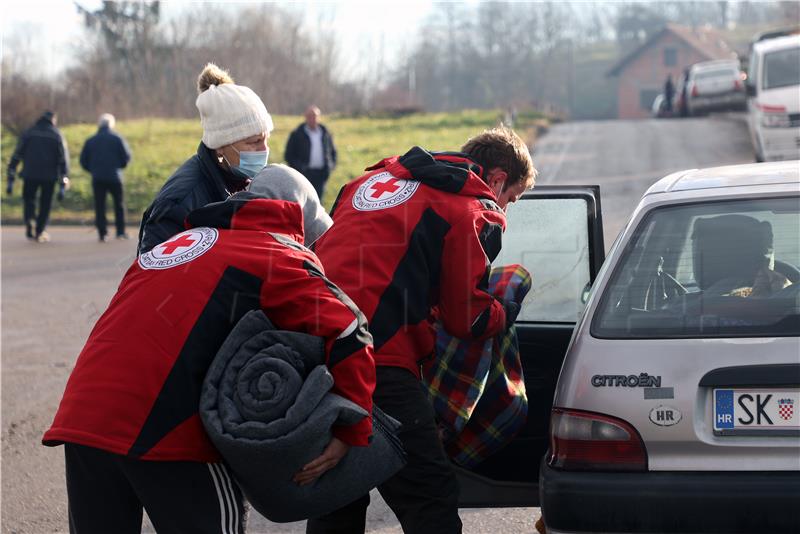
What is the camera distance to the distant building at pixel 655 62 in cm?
8406

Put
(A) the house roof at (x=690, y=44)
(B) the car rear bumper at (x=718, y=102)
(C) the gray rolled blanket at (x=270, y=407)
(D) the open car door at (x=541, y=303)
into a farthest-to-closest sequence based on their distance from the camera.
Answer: (A) the house roof at (x=690, y=44), (B) the car rear bumper at (x=718, y=102), (D) the open car door at (x=541, y=303), (C) the gray rolled blanket at (x=270, y=407)

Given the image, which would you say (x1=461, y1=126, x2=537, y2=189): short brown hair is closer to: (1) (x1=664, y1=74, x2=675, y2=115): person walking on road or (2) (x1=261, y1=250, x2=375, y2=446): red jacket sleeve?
(2) (x1=261, y1=250, x2=375, y2=446): red jacket sleeve

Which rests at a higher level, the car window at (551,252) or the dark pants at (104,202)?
the car window at (551,252)

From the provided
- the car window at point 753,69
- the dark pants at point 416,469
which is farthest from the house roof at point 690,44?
the dark pants at point 416,469

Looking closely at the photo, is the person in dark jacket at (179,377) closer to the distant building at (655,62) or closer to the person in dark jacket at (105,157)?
the person in dark jacket at (105,157)

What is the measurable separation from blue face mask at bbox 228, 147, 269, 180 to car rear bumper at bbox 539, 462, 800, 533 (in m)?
1.61

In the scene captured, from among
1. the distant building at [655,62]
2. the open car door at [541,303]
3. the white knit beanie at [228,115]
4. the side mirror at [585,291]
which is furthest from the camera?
the distant building at [655,62]

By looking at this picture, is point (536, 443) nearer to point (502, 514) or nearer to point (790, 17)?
point (502, 514)

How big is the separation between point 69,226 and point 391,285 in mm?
16999

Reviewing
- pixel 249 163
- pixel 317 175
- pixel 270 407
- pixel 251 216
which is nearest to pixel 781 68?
pixel 317 175

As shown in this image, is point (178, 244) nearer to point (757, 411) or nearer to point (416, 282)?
point (416, 282)

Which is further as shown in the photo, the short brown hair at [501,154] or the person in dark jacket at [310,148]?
the person in dark jacket at [310,148]

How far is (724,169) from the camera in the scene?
440 cm

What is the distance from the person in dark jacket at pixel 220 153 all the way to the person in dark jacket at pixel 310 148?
11193mm
